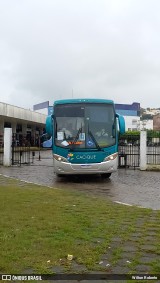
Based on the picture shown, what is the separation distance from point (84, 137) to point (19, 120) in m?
31.6

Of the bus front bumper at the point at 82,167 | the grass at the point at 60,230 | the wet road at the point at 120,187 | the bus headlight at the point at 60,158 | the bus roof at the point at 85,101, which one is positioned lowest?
the wet road at the point at 120,187

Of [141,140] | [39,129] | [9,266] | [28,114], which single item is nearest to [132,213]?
[9,266]

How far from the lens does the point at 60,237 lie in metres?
5.62

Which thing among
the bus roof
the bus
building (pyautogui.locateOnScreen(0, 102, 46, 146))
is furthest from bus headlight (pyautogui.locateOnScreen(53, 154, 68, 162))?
building (pyautogui.locateOnScreen(0, 102, 46, 146))

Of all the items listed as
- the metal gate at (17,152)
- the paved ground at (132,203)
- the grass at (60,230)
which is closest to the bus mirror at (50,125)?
→ the paved ground at (132,203)

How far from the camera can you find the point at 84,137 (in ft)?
47.0

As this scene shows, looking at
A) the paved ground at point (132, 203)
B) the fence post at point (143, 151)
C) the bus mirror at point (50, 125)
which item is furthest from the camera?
the fence post at point (143, 151)

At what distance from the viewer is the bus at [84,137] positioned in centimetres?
1424

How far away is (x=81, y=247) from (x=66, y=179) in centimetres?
1063

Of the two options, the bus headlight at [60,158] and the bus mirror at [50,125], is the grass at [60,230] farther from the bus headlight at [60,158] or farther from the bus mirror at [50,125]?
the bus mirror at [50,125]

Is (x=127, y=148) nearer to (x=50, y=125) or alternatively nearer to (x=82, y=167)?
(x=50, y=125)

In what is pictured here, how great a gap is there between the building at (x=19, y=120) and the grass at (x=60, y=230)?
2189cm

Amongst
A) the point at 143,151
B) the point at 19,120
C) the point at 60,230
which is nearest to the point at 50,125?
the point at 143,151

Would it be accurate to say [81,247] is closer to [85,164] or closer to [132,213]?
[132,213]
